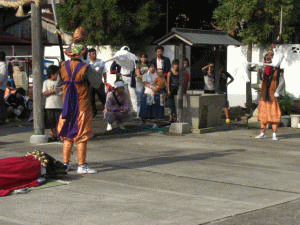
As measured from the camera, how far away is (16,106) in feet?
54.4

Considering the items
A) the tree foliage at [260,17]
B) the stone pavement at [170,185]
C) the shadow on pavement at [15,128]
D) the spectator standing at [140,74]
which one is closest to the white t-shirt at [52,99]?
the stone pavement at [170,185]

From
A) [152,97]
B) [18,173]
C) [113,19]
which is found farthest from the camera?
[113,19]

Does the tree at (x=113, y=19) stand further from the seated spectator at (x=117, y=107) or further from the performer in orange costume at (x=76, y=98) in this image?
the performer in orange costume at (x=76, y=98)

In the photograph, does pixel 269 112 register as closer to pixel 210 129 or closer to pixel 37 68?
pixel 210 129

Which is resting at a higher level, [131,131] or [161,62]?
[161,62]

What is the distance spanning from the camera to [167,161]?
1084cm

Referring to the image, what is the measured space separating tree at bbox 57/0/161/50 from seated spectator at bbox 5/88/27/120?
189 inches

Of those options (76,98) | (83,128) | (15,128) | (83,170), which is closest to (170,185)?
(83,170)

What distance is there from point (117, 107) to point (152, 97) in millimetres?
1085

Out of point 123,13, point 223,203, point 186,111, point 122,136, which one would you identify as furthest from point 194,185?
point 123,13

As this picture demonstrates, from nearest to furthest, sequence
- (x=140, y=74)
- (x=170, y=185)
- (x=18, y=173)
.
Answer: (x=18, y=173), (x=170, y=185), (x=140, y=74)

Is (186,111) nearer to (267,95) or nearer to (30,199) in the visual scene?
(267,95)

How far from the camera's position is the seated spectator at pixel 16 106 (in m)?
16.4

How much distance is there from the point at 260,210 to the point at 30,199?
104 inches
